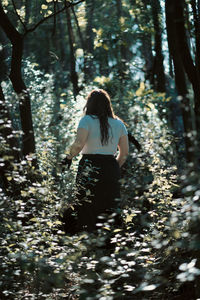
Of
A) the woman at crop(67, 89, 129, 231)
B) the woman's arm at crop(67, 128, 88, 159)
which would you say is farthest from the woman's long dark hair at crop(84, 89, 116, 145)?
the woman's arm at crop(67, 128, 88, 159)

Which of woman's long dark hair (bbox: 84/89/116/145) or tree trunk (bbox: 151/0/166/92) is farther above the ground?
tree trunk (bbox: 151/0/166/92)

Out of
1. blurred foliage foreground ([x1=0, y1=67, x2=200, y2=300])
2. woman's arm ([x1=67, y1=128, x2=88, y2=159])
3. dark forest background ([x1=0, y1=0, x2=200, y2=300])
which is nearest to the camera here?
blurred foliage foreground ([x1=0, y1=67, x2=200, y2=300])

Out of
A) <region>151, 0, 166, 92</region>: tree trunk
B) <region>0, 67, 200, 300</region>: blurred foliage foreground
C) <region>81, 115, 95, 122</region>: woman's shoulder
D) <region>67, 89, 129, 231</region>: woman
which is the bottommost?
<region>0, 67, 200, 300</region>: blurred foliage foreground

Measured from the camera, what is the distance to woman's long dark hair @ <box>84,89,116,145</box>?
5.23 meters

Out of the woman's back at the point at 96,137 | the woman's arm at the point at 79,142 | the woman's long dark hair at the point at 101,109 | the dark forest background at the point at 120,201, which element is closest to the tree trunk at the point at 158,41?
the dark forest background at the point at 120,201

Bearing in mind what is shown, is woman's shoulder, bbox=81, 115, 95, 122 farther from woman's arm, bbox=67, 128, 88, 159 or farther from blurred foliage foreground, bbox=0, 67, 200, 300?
blurred foliage foreground, bbox=0, 67, 200, 300

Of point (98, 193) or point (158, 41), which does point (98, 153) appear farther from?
point (158, 41)

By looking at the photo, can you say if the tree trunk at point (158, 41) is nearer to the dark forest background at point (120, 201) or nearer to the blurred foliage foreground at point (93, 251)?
the dark forest background at point (120, 201)

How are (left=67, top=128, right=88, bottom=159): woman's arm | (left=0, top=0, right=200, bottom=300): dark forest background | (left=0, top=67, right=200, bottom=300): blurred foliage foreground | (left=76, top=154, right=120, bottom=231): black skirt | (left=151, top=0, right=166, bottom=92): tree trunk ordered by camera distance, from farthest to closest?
(left=151, top=0, right=166, bottom=92): tree trunk → (left=76, top=154, right=120, bottom=231): black skirt → (left=67, top=128, right=88, bottom=159): woman's arm → (left=0, top=0, right=200, bottom=300): dark forest background → (left=0, top=67, right=200, bottom=300): blurred foliage foreground

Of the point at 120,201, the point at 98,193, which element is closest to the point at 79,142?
the point at 98,193

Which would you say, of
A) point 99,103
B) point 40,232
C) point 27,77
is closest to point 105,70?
point 27,77

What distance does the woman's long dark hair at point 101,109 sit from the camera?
5.23m

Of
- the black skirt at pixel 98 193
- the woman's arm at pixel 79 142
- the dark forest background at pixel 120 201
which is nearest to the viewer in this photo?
the dark forest background at pixel 120 201

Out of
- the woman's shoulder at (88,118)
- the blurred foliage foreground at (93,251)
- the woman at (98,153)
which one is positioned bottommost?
the blurred foliage foreground at (93,251)
